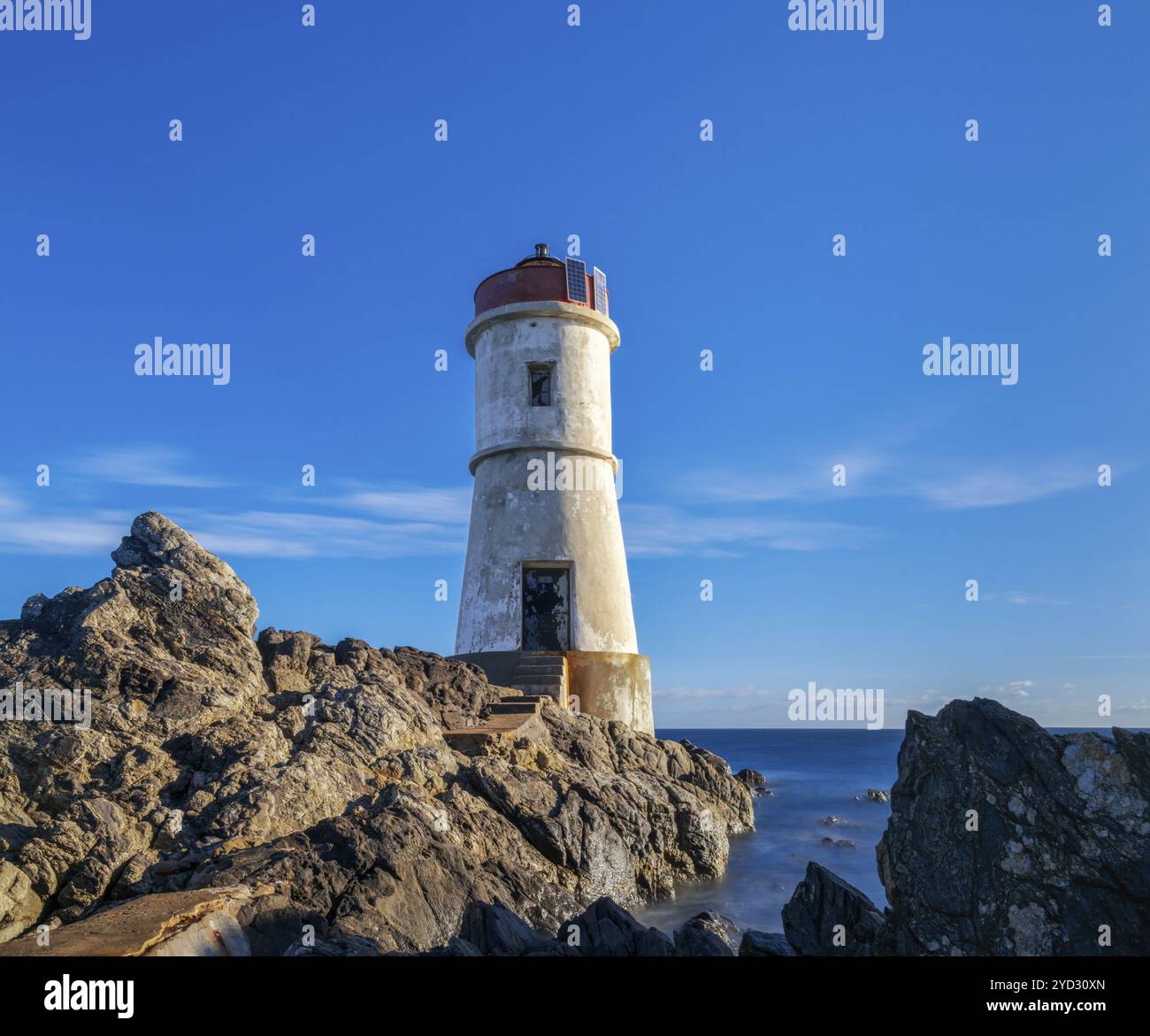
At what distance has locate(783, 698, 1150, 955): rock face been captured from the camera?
5.18m

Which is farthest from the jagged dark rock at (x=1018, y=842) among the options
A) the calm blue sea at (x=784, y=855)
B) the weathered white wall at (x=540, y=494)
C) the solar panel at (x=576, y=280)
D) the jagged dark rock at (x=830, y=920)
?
the solar panel at (x=576, y=280)

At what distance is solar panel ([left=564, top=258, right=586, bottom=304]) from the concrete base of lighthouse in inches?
317

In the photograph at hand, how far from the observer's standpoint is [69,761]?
8.17 m

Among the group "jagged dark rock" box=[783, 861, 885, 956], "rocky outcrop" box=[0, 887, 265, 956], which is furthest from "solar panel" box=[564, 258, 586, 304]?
"rocky outcrop" box=[0, 887, 265, 956]

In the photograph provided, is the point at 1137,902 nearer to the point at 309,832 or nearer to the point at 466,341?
the point at 309,832

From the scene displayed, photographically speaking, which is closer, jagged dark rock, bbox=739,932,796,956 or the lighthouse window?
jagged dark rock, bbox=739,932,796,956

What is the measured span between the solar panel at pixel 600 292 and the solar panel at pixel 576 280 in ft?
1.47

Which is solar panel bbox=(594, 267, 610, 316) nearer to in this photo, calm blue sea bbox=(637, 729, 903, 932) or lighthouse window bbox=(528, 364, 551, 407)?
lighthouse window bbox=(528, 364, 551, 407)

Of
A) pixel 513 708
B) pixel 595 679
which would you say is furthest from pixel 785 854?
pixel 513 708

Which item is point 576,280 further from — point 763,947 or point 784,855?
point 763,947

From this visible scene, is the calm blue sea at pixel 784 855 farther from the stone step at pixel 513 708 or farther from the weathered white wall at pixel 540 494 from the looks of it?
the weathered white wall at pixel 540 494

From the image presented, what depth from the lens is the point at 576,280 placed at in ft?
63.5

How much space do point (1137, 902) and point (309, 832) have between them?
6.24 metres

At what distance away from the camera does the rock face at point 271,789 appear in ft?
22.2
